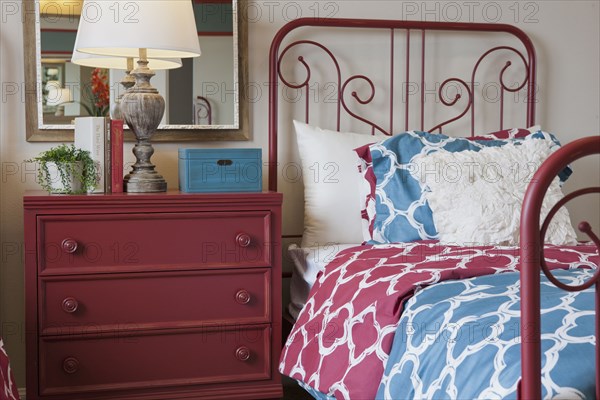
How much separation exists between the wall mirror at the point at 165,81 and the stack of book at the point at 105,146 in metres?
0.27

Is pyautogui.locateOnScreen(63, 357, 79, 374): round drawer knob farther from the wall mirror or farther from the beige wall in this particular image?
the wall mirror

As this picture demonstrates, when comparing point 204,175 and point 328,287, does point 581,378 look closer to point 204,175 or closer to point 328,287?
point 328,287

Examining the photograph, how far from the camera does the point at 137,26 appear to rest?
2.45m

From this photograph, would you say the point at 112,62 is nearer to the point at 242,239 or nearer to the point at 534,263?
the point at 242,239

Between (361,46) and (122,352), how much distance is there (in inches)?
56.4

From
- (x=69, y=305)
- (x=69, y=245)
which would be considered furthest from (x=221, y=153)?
(x=69, y=305)

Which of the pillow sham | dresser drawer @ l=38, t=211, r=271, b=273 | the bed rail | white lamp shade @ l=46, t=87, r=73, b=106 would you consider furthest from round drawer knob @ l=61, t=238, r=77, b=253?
the bed rail

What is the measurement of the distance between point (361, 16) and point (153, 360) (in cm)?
147

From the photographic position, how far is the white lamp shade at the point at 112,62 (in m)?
2.69

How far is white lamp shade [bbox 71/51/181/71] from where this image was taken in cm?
269

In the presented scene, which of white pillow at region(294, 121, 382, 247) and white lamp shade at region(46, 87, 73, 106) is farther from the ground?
white lamp shade at region(46, 87, 73, 106)

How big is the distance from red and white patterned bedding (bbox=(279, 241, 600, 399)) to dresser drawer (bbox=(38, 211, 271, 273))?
0.27 meters

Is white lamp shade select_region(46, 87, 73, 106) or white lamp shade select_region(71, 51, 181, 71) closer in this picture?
white lamp shade select_region(71, 51, 181, 71)

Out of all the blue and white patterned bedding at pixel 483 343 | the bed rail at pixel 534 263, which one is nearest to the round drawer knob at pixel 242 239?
the blue and white patterned bedding at pixel 483 343
